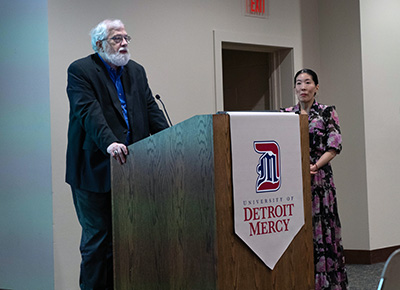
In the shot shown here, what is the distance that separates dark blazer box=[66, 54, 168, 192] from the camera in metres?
2.92

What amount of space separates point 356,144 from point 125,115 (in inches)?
122

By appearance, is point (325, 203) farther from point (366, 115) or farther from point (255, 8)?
point (255, 8)

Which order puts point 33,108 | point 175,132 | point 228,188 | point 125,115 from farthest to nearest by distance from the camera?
point 33,108 < point 125,115 < point 175,132 < point 228,188

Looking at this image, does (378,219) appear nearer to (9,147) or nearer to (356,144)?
(356,144)

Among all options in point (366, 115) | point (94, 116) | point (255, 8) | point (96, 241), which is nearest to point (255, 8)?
point (255, 8)

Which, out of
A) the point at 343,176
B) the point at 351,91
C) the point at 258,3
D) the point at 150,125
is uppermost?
the point at 258,3

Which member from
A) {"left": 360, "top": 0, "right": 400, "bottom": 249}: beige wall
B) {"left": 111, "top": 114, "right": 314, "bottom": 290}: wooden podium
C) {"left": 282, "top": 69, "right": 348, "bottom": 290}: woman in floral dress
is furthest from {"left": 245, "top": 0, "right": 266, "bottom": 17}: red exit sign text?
{"left": 111, "top": 114, "right": 314, "bottom": 290}: wooden podium

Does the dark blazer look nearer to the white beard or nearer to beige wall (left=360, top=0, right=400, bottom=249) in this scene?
the white beard

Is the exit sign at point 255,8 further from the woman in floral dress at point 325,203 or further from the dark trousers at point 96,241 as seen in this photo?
the dark trousers at point 96,241

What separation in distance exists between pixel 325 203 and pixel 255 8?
234 cm

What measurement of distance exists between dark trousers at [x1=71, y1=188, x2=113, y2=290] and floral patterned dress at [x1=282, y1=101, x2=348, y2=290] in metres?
1.39

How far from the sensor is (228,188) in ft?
7.03

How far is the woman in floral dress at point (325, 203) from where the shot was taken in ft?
12.1

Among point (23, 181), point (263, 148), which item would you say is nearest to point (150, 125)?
point (263, 148)
